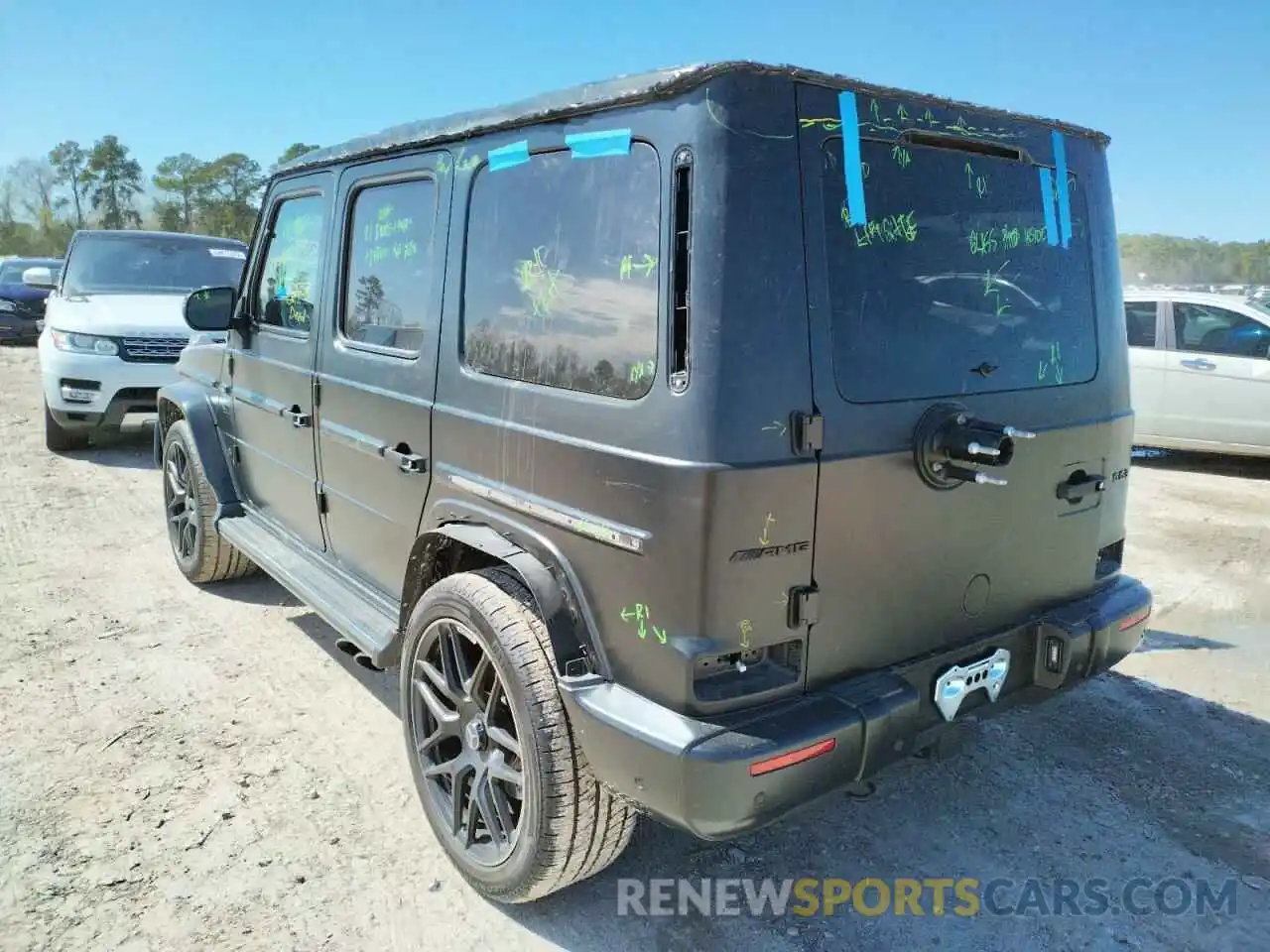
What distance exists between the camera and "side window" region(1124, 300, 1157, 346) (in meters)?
8.56

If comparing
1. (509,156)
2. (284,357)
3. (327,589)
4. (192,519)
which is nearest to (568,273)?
(509,156)

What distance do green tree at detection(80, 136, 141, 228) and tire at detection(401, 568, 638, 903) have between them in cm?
6161

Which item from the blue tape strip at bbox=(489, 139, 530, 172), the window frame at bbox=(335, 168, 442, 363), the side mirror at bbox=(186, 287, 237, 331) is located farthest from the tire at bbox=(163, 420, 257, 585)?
the blue tape strip at bbox=(489, 139, 530, 172)

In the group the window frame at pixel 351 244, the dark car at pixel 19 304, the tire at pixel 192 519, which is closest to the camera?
the window frame at pixel 351 244

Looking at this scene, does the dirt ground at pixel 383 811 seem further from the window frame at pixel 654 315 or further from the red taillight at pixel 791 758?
the window frame at pixel 654 315

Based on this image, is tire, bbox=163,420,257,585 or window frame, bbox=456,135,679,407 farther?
tire, bbox=163,420,257,585

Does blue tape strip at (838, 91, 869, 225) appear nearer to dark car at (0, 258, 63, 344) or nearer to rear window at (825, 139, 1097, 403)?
rear window at (825, 139, 1097, 403)

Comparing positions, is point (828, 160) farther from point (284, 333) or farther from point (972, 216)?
point (284, 333)

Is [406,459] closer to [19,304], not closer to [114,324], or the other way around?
[114,324]

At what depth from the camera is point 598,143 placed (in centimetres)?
224

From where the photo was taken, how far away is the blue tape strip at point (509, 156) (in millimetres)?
2500

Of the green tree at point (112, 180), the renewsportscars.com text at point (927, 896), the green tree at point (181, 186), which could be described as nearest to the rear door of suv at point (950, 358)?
the renewsportscars.com text at point (927, 896)

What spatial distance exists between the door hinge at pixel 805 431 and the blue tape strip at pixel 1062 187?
122 cm

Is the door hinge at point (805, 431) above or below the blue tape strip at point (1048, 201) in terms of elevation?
below
